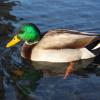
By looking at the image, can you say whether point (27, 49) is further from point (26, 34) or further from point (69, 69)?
point (69, 69)

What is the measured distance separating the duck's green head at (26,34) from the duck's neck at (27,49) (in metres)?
0.11

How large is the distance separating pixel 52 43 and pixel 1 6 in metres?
3.96

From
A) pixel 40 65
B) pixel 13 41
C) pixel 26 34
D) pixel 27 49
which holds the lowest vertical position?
pixel 40 65

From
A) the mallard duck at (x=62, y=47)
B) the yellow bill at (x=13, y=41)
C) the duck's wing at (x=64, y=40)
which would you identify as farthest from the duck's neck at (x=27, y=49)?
the duck's wing at (x=64, y=40)

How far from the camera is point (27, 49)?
1047cm

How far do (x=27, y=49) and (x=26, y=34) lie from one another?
34cm

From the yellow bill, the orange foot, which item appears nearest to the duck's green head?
the yellow bill

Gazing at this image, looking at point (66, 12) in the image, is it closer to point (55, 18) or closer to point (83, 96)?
point (55, 18)

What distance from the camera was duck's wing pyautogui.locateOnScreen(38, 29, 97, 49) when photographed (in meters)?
10.1

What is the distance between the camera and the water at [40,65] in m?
8.73

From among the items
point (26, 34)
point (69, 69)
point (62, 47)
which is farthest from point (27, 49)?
point (69, 69)

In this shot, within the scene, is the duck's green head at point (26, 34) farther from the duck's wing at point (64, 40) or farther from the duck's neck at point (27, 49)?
the duck's wing at point (64, 40)

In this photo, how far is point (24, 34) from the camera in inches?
413

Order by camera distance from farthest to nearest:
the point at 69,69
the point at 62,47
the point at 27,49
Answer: the point at 27,49
the point at 62,47
the point at 69,69
